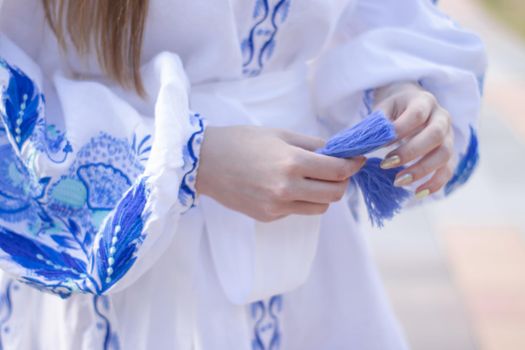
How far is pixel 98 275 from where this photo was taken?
95cm

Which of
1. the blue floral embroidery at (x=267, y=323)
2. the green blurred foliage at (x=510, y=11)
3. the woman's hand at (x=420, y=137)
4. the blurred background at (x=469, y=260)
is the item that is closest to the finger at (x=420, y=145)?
the woman's hand at (x=420, y=137)

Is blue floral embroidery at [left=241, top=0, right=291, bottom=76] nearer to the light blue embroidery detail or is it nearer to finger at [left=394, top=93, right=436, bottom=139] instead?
finger at [left=394, top=93, right=436, bottom=139]

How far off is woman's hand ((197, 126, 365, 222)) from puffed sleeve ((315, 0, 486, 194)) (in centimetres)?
21

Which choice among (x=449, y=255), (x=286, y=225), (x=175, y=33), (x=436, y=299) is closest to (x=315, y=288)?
(x=286, y=225)

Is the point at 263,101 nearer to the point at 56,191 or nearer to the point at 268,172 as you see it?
the point at 268,172

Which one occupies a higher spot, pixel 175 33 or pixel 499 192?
pixel 175 33

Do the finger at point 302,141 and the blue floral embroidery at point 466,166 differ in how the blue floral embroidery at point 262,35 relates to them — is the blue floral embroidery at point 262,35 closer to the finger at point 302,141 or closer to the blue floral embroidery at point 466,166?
the finger at point 302,141

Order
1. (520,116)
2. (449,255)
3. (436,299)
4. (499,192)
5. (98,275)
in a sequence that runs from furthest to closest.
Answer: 1. (520,116)
2. (499,192)
3. (449,255)
4. (436,299)
5. (98,275)

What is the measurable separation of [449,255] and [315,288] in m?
2.18

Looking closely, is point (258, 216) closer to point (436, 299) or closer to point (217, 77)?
point (217, 77)

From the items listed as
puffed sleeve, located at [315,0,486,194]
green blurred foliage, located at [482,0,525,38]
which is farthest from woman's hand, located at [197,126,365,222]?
green blurred foliage, located at [482,0,525,38]

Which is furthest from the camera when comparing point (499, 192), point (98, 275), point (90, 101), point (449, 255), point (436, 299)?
point (499, 192)

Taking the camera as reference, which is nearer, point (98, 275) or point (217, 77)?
point (98, 275)

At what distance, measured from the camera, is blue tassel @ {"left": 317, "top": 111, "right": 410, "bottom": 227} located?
96cm
